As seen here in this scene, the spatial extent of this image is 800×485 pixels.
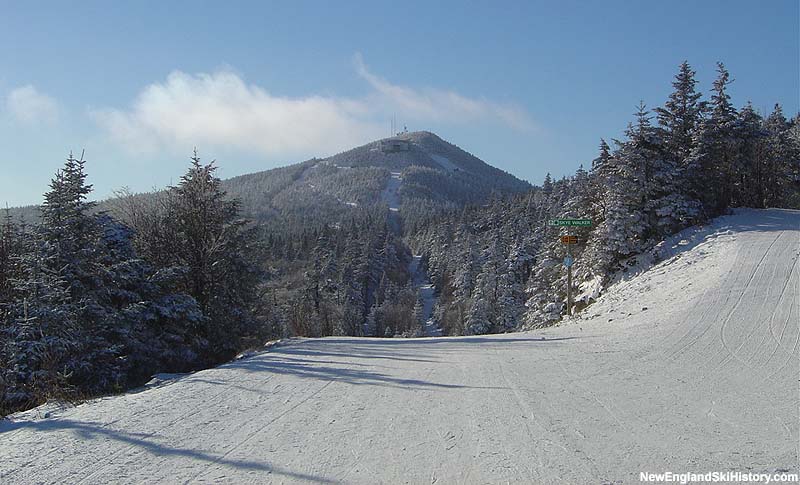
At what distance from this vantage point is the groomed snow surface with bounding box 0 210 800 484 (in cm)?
493

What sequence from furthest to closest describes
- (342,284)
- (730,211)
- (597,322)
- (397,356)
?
(342,284)
(730,211)
(597,322)
(397,356)

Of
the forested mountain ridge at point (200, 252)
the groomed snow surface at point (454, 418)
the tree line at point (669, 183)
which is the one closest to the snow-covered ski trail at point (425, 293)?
the forested mountain ridge at point (200, 252)

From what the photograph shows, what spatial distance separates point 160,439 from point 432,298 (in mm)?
84494

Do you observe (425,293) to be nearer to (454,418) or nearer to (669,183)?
(669,183)

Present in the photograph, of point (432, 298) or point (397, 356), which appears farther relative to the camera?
point (432, 298)

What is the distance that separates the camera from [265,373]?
30.0 feet

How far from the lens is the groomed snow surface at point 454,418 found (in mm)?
4930

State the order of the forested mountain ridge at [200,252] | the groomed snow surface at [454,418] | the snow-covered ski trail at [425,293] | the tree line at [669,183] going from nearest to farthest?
the groomed snow surface at [454,418] < the forested mountain ridge at [200,252] < the tree line at [669,183] < the snow-covered ski trail at [425,293]

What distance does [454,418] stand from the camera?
251 inches

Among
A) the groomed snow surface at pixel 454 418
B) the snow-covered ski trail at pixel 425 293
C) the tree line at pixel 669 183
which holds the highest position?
the tree line at pixel 669 183

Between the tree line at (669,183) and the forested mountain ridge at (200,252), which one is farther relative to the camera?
the tree line at (669,183)

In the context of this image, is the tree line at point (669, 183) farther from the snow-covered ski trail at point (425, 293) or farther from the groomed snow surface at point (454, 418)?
the snow-covered ski trail at point (425, 293)

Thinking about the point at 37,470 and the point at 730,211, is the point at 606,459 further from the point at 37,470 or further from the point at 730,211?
the point at 730,211

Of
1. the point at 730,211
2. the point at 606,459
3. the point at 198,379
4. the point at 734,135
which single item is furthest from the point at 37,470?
the point at 734,135
